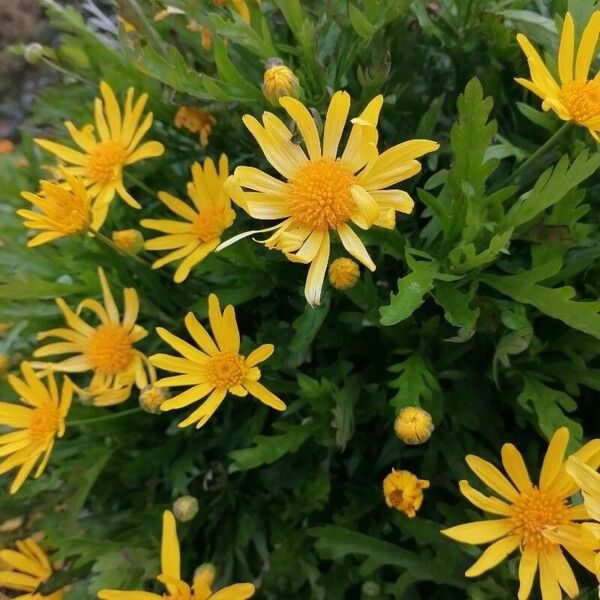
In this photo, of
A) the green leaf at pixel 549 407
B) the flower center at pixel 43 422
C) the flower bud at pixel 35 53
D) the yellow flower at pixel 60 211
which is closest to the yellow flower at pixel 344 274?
the green leaf at pixel 549 407

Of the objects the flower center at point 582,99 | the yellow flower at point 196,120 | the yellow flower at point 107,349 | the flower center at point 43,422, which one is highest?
the flower center at point 582,99

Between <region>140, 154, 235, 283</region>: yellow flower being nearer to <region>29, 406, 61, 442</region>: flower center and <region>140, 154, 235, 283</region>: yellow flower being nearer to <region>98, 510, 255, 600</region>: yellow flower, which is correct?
<region>29, 406, 61, 442</region>: flower center

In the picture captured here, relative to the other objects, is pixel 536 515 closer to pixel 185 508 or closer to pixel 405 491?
pixel 405 491

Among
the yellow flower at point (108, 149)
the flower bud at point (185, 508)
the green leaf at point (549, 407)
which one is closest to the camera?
the green leaf at point (549, 407)

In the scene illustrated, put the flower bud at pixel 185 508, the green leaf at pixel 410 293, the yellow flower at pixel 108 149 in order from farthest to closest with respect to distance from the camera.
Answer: the yellow flower at pixel 108 149 → the flower bud at pixel 185 508 → the green leaf at pixel 410 293

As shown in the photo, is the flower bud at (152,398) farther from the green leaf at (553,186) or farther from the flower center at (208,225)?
the green leaf at (553,186)

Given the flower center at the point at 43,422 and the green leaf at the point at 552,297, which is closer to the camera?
the green leaf at the point at 552,297
